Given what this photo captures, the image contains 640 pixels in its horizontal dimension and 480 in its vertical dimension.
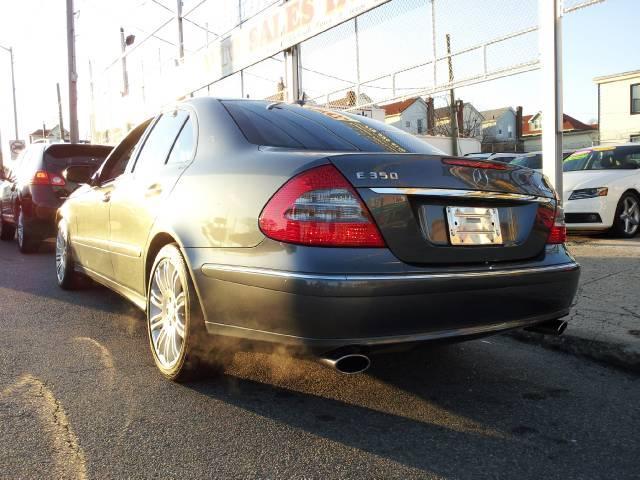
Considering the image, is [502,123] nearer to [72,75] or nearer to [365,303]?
[72,75]

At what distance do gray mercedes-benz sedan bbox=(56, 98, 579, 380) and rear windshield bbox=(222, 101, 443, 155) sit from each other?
0.05 feet

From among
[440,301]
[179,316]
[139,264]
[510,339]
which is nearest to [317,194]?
[440,301]

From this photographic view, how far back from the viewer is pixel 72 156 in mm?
8625

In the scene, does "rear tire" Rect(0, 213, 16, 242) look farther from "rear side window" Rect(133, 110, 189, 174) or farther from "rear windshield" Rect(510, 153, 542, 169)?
"rear windshield" Rect(510, 153, 542, 169)

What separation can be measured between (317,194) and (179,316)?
1133 mm

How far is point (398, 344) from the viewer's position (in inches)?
96.3

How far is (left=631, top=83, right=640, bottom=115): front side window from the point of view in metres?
35.1

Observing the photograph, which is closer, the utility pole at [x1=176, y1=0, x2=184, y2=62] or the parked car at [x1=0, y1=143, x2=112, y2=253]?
the parked car at [x1=0, y1=143, x2=112, y2=253]

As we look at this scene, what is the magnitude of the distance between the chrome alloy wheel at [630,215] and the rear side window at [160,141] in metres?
6.51

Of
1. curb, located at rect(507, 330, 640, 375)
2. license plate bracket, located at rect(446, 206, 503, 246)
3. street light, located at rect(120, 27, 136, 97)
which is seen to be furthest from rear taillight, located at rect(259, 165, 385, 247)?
street light, located at rect(120, 27, 136, 97)

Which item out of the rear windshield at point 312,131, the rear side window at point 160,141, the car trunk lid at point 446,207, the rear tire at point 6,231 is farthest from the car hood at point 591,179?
the rear tire at point 6,231

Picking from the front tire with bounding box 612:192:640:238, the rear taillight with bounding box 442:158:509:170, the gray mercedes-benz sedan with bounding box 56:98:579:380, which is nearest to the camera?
the gray mercedes-benz sedan with bounding box 56:98:579:380

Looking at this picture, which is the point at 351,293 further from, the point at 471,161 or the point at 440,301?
the point at 471,161

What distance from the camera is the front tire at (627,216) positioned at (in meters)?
8.00
